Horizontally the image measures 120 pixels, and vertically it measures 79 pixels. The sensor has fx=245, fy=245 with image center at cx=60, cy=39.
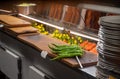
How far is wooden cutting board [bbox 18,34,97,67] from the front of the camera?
2.48 meters

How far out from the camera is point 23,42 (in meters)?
3.52

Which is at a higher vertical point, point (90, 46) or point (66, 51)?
point (66, 51)

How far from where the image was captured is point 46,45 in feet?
10.2

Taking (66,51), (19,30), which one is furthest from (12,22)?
(66,51)

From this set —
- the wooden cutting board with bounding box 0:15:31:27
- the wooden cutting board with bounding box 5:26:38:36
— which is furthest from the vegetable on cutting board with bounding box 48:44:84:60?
the wooden cutting board with bounding box 0:15:31:27

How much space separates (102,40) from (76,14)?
1925 mm

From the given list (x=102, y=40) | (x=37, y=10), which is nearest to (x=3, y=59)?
(x=37, y=10)

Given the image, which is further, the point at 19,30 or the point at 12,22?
the point at 12,22

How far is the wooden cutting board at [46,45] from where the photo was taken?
2485 millimetres

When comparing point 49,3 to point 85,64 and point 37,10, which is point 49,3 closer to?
point 37,10

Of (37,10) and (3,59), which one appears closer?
(3,59)

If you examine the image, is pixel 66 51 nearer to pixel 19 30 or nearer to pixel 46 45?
pixel 46 45

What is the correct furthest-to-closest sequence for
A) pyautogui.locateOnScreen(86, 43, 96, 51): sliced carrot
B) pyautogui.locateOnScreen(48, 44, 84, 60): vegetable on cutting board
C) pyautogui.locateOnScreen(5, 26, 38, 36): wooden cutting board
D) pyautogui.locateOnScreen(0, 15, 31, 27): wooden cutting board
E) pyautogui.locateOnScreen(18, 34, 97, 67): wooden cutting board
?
pyautogui.locateOnScreen(0, 15, 31, 27): wooden cutting board, pyautogui.locateOnScreen(5, 26, 38, 36): wooden cutting board, pyautogui.locateOnScreen(86, 43, 96, 51): sliced carrot, pyautogui.locateOnScreen(48, 44, 84, 60): vegetable on cutting board, pyautogui.locateOnScreen(18, 34, 97, 67): wooden cutting board

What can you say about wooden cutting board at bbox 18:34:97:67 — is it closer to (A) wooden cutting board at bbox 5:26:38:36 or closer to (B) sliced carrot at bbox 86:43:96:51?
(A) wooden cutting board at bbox 5:26:38:36
